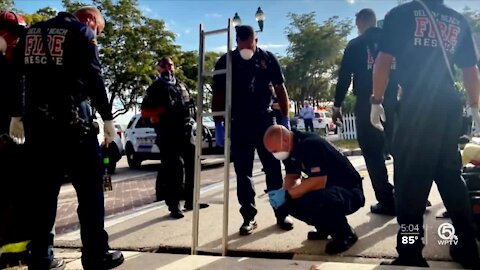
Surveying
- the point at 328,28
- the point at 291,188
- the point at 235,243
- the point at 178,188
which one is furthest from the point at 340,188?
the point at 328,28

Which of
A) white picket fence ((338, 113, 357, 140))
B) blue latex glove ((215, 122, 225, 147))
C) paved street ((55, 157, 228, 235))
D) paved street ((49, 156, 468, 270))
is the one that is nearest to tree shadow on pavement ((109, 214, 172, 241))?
paved street ((49, 156, 468, 270))

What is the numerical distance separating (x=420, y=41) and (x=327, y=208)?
4.38 feet

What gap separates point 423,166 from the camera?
2709 millimetres

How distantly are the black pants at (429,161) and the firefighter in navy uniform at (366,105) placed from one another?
1430 millimetres

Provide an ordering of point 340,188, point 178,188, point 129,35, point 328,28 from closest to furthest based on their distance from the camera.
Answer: point 340,188 < point 178,188 < point 129,35 < point 328,28

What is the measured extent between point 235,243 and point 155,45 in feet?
87.0

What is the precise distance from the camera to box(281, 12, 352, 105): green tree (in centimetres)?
3534

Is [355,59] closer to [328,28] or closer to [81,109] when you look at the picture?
[81,109]

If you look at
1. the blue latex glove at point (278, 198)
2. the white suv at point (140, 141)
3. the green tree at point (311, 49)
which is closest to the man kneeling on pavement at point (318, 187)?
the blue latex glove at point (278, 198)

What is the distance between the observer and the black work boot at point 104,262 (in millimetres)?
2891

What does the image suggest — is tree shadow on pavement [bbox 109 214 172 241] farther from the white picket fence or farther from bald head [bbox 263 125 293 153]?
the white picket fence

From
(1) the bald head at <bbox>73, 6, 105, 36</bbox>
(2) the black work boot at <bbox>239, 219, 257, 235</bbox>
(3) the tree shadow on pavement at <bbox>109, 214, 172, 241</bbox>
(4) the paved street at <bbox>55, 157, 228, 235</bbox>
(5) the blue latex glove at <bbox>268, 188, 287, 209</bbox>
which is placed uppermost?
(1) the bald head at <bbox>73, 6, 105, 36</bbox>

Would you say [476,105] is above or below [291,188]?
above

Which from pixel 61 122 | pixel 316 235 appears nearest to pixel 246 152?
pixel 316 235
